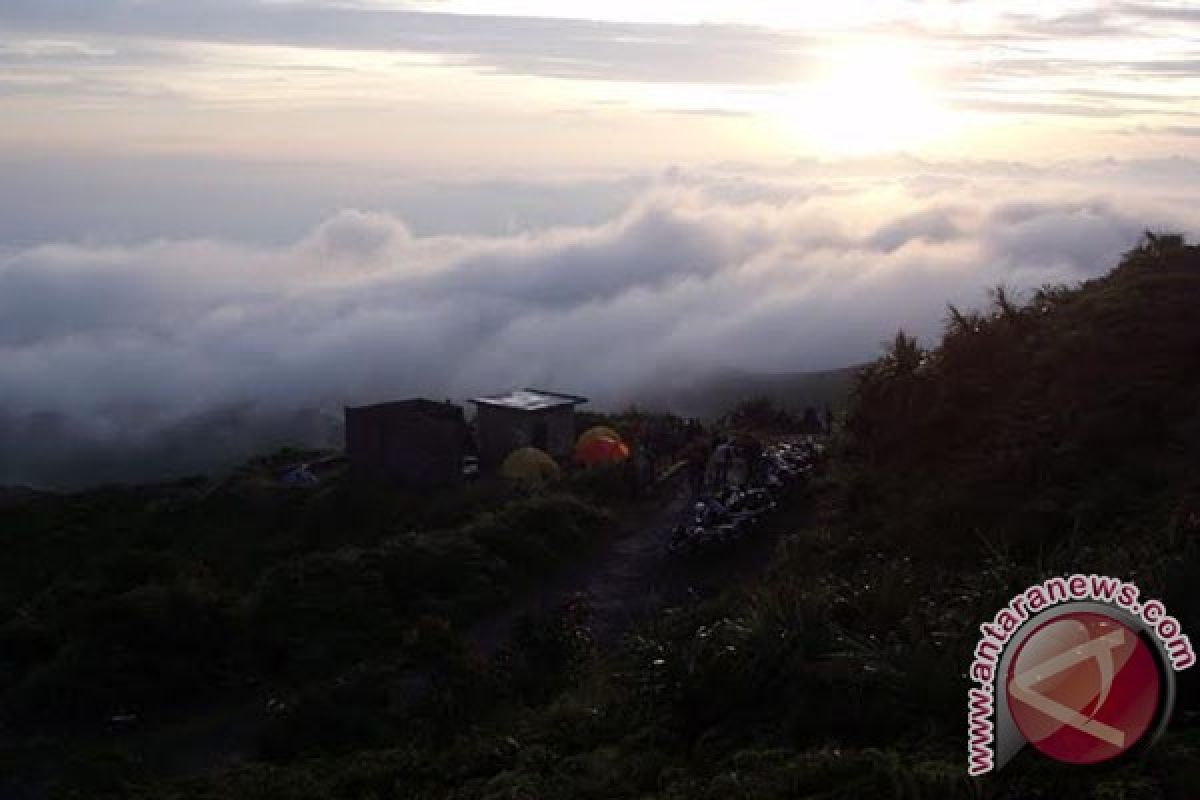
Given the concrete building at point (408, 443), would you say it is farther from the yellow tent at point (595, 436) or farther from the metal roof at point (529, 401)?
the yellow tent at point (595, 436)

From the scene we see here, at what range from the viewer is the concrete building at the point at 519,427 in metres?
25.9

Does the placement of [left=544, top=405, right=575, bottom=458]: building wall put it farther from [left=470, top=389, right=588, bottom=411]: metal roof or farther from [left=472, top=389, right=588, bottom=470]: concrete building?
[left=470, top=389, right=588, bottom=411]: metal roof

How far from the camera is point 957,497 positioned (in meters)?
11.0

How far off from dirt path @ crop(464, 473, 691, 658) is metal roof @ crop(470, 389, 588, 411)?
8.02 meters

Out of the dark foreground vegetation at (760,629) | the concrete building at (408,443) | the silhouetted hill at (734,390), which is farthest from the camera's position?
the silhouetted hill at (734,390)

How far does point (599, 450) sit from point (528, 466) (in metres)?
1.77

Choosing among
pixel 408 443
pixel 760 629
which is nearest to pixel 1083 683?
pixel 760 629

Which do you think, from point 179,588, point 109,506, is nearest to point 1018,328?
point 179,588

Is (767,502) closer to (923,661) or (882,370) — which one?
(882,370)

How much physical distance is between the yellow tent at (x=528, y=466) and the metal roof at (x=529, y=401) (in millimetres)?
1258

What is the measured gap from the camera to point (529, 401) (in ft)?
88.0

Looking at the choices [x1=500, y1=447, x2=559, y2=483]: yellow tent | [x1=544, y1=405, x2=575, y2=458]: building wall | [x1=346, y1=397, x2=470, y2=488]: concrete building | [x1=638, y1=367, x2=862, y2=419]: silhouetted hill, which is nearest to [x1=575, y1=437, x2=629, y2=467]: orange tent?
[x1=544, y1=405, x2=575, y2=458]: building wall

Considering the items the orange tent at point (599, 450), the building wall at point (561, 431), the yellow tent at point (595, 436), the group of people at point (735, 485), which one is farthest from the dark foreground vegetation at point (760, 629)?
the building wall at point (561, 431)

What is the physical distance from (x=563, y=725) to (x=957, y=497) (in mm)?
4812
